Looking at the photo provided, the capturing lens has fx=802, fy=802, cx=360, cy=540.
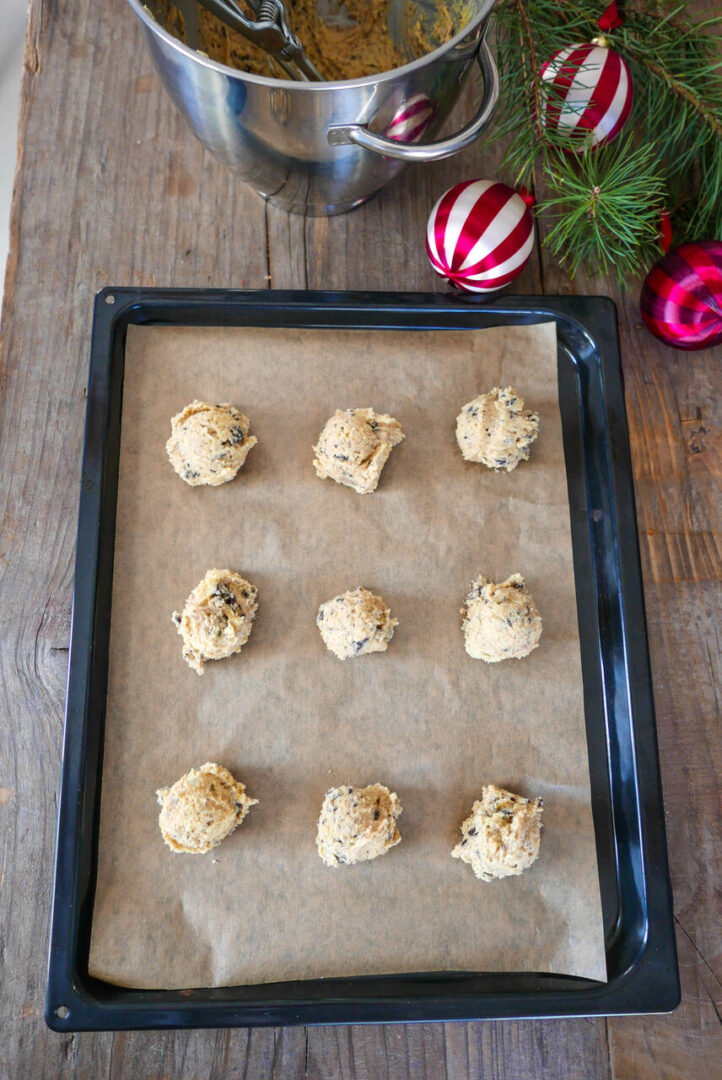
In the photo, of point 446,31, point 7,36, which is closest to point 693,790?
point 446,31

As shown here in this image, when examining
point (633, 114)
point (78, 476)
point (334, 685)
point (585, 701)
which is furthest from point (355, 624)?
point (633, 114)

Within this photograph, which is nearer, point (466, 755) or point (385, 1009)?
point (385, 1009)

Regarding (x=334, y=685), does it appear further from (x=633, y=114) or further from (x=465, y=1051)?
(x=633, y=114)

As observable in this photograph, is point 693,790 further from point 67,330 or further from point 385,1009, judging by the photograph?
point 67,330

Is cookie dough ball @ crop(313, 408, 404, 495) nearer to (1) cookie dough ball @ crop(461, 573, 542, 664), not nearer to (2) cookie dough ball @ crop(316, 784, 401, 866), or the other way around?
(1) cookie dough ball @ crop(461, 573, 542, 664)

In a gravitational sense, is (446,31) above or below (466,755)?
above

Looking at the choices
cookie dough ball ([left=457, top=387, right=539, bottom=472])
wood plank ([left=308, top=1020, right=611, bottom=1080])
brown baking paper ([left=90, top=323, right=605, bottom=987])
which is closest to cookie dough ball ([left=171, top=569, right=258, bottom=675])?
brown baking paper ([left=90, top=323, right=605, bottom=987])

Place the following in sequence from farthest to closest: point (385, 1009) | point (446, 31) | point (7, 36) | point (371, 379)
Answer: point (7, 36) < point (371, 379) < point (446, 31) < point (385, 1009)
